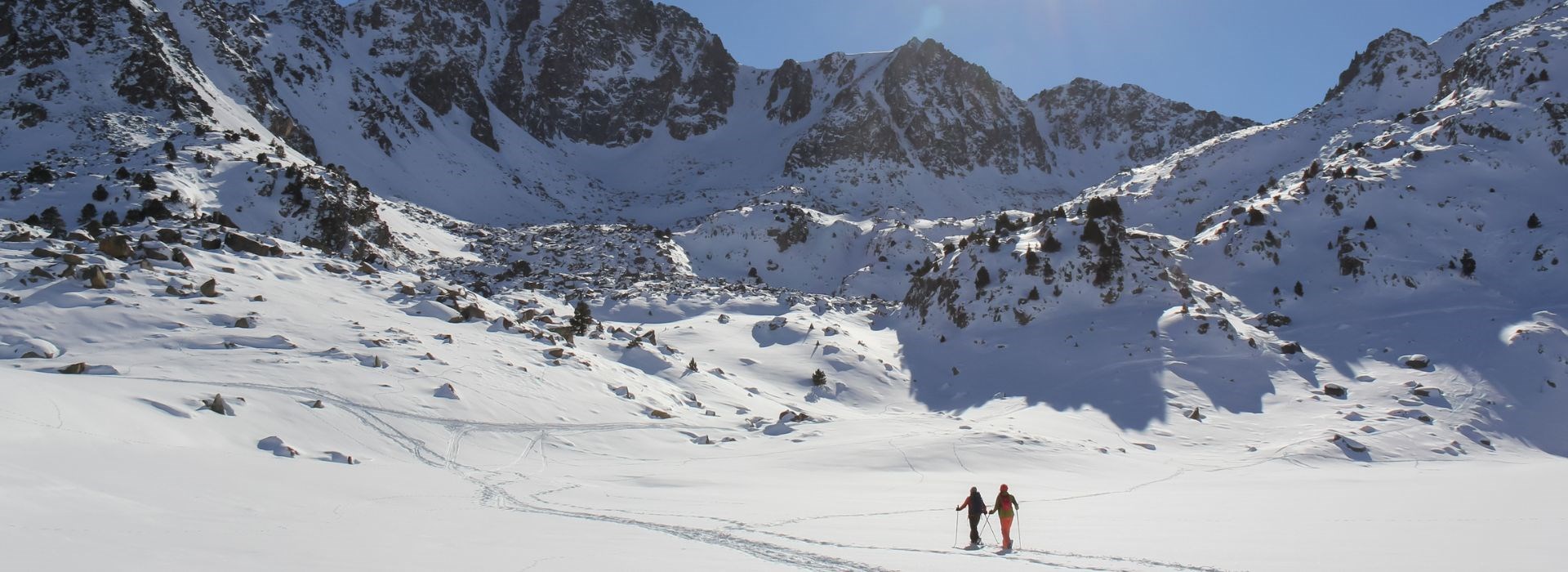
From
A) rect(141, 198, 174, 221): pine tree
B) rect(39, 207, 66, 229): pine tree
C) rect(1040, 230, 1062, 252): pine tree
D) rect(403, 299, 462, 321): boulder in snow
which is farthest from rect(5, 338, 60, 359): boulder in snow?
rect(1040, 230, 1062, 252): pine tree

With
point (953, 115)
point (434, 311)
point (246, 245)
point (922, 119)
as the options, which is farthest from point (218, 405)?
point (953, 115)

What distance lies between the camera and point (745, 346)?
133 ft

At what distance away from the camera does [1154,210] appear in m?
66.4

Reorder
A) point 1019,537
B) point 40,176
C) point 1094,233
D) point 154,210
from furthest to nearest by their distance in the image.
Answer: point 1094,233 → point 40,176 → point 154,210 → point 1019,537

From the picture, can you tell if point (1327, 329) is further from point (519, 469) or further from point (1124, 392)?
point (519, 469)

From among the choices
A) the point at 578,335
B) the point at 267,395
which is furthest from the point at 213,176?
the point at 267,395

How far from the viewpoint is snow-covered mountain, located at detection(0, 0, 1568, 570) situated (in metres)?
10.8

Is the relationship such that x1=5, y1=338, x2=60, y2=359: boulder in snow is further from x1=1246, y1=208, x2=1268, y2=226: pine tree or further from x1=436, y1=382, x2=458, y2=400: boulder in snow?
x1=1246, y1=208, x2=1268, y2=226: pine tree

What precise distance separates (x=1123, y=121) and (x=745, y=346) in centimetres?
12523

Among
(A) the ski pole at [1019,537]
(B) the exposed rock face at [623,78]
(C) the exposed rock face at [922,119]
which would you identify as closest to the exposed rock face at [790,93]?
(C) the exposed rock face at [922,119]

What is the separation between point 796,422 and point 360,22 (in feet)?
377

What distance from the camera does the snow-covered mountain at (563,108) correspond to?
167 ft

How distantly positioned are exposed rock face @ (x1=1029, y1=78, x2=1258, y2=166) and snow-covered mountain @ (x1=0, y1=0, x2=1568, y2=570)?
42704 mm

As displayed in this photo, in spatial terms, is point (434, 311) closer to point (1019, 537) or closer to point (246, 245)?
point (246, 245)
